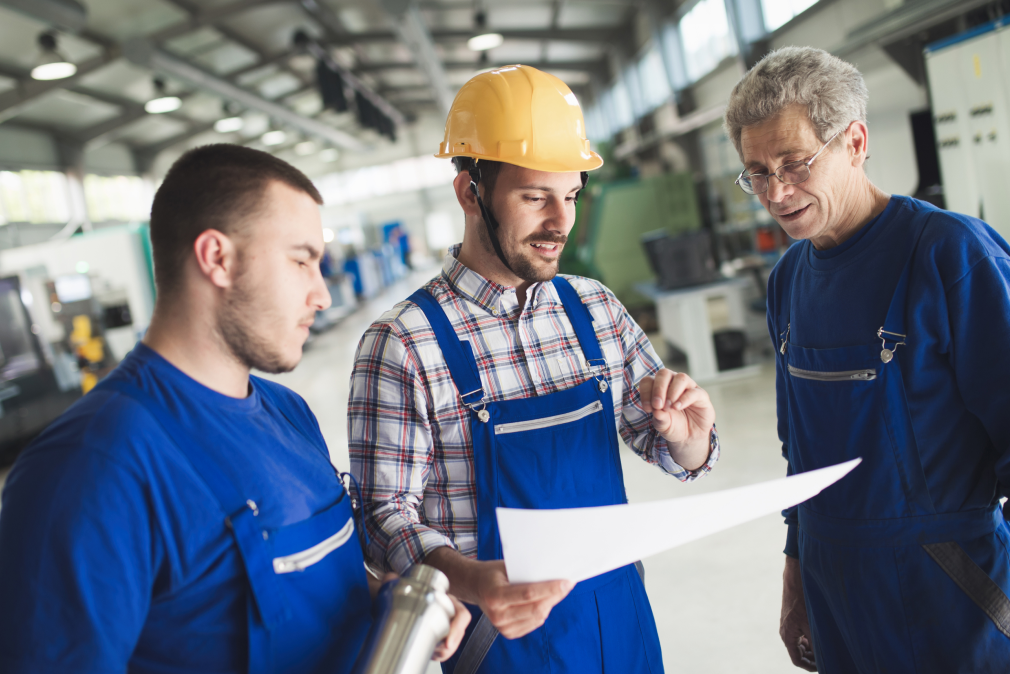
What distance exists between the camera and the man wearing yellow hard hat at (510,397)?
1.33m

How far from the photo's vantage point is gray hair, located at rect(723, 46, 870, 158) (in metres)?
1.40

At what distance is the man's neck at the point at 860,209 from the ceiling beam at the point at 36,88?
512 inches

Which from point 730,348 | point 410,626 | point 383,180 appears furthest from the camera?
point 383,180

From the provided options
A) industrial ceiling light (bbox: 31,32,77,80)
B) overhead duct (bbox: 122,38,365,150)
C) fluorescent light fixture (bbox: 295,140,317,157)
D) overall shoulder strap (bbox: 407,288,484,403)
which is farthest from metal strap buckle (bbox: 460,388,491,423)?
fluorescent light fixture (bbox: 295,140,317,157)

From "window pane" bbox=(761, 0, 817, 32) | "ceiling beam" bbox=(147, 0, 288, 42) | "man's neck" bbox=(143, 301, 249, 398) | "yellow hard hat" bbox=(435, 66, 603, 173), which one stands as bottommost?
"man's neck" bbox=(143, 301, 249, 398)

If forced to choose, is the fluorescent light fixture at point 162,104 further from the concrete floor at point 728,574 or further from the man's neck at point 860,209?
the man's neck at point 860,209

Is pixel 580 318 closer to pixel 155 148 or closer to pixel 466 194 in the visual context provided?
pixel 466 194

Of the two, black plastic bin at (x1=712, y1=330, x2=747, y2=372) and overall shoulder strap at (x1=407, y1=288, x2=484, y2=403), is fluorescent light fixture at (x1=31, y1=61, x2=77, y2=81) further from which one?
overall shoulder strap at (x1=407, y1=288, x2=484, y2=403)

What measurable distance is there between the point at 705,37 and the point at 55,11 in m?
8.93

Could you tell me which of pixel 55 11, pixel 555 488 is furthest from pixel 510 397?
pixel 55 11

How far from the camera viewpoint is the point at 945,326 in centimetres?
127

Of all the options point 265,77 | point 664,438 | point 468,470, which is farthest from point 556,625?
point 265,77

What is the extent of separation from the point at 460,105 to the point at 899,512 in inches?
50.7

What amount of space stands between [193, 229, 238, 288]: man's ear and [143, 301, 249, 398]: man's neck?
0.20 feet
